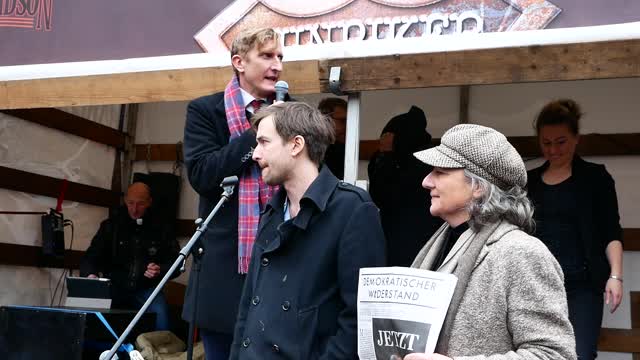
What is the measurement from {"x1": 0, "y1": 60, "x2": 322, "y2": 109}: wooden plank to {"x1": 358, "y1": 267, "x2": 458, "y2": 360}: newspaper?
193 centimetres

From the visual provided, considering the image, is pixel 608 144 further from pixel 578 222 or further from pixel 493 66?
pixel 493 66

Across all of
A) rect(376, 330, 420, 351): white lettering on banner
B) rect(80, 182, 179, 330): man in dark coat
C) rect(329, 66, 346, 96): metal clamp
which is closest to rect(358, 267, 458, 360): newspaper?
rect(376, 330, 420, 351): white lettering on banner

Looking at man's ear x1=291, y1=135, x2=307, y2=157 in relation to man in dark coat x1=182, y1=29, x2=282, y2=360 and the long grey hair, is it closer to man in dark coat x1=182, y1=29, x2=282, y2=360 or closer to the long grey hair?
man in dark coat x1=182, y1=29, x2=282, y2=360

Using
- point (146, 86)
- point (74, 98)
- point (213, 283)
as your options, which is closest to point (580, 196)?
point (213, 283)

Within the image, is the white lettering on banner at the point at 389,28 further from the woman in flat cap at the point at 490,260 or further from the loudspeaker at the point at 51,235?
the loudspeaker at the point at 51,235

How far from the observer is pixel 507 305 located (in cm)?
188

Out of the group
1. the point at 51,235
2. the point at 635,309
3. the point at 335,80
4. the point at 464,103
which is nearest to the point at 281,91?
the point at 335,80

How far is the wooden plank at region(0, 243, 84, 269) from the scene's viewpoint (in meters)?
5.96

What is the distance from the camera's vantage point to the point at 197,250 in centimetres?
307

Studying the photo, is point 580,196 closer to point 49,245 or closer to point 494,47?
point 494,47

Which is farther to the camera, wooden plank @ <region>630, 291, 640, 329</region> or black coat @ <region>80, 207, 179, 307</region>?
black coat @ <region>80, 207, 179, 307</region>

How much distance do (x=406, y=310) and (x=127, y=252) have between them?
4.62 meters

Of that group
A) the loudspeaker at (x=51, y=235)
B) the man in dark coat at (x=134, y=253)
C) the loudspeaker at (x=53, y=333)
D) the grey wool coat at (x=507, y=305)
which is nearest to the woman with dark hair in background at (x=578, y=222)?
the grey wool coat at (x=507, y=305)

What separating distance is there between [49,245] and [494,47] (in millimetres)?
3958
